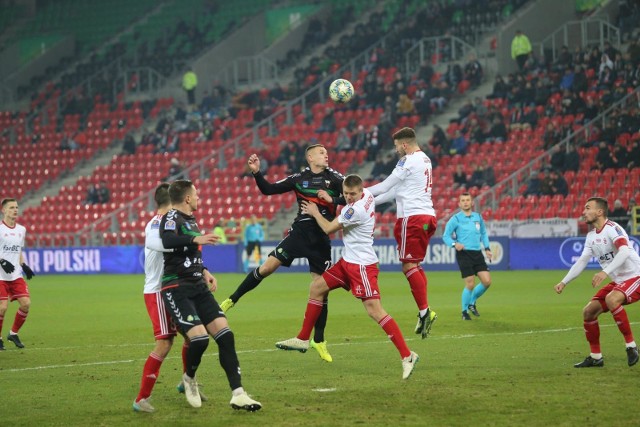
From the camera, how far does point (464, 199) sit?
61.0 ft

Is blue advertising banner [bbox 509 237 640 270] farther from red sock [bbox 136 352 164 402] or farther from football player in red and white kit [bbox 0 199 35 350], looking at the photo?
red sock [bbox 136 352 164 402]

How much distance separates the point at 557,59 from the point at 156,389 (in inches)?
1210

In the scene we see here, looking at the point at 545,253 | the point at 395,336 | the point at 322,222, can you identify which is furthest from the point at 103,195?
the point at 395,336

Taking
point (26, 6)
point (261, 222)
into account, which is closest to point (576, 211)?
point (261, 222)

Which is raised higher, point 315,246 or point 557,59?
point 557,59

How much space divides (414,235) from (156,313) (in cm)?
441

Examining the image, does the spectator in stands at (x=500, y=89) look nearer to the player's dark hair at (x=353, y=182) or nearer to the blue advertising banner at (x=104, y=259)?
the blue advertising banner at (x=104, y=259)

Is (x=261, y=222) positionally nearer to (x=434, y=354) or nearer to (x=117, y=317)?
(x=117, y=317)

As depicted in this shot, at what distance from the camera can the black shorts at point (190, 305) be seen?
30.8 ft

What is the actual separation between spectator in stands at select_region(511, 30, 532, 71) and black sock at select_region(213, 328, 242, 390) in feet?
104

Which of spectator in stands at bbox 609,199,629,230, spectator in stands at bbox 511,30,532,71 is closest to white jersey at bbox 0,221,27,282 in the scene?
spectator in stands at bbox 609,199,629,230

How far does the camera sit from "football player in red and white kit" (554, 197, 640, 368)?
11.5m

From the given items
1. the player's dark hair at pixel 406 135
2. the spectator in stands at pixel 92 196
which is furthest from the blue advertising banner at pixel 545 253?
the spectator in stands at pixel 92 196

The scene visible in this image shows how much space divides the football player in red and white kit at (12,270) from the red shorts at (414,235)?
19.2ft
